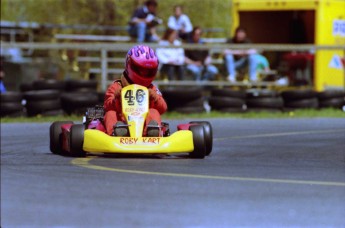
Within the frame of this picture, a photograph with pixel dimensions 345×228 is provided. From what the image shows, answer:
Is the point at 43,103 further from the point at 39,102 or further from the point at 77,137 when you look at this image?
the point at 77,137

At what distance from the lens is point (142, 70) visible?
9867 mm

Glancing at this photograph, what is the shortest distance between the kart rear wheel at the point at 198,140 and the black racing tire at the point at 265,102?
705 centimetres

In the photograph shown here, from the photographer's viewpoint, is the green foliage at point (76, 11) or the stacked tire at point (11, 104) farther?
the green foliage at point (76, 11)

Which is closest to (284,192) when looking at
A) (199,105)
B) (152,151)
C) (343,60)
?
(152,151)

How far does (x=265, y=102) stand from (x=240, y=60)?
1889 mm

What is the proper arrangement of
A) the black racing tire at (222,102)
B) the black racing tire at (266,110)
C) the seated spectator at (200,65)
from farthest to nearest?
the seated spectator at (200,65) < the black racing tire at (266,110) < the black racing tire at (222,102)

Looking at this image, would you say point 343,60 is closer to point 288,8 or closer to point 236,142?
point 288,8

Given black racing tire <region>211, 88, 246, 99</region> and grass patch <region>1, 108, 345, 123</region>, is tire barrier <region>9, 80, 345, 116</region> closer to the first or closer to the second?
black racing tire <region>211, 88, 246, 99</region>

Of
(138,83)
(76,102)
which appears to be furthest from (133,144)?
(76,102)

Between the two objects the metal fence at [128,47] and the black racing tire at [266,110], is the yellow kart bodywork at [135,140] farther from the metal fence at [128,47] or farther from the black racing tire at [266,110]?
the metal fence at [128,47]

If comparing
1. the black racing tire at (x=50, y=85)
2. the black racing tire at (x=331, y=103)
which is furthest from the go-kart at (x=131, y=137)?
the black racing tire at (x=331, y=103)

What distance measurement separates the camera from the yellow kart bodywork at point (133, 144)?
934 centimetres

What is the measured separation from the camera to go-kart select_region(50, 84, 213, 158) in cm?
938

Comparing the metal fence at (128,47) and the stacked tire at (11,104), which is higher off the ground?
the metal fence at (128,47)
